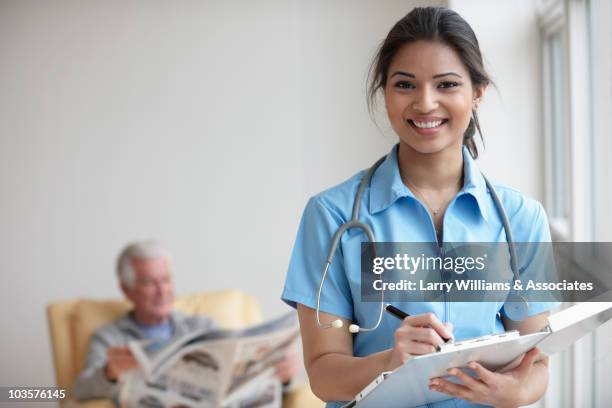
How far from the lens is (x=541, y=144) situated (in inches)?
60.9

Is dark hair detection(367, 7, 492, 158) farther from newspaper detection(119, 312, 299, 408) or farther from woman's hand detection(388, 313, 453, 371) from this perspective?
newspaper detection(119, 312, 299, 408)

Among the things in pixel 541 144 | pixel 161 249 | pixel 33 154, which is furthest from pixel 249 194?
pixel 541 144

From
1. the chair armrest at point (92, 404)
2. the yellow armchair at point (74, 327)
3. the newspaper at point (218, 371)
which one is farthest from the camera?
the yellow armchair at point (74, 327)

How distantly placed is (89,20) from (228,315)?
108cm

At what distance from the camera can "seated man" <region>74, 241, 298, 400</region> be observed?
2066 millimetres

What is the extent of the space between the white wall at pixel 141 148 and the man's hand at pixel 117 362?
53 centimetres

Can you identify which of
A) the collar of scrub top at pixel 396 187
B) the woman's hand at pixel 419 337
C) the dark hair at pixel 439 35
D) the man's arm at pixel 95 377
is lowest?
the man's arm at pixel 95 377

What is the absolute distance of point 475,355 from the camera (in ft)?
2.37

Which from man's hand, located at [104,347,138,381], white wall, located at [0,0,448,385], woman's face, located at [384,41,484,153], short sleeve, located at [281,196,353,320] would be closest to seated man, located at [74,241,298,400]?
man's hand, located at [104,347,138,381]

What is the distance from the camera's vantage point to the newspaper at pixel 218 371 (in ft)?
6.11

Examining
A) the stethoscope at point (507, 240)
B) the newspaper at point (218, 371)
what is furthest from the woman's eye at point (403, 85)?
the newspaper at point (218, 371)

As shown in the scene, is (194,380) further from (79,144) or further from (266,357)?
(79,144)

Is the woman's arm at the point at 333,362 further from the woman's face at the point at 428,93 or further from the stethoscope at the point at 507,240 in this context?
the woman's face at the point at 428,93

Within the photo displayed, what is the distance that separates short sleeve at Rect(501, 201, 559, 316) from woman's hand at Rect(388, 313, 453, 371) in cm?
17
